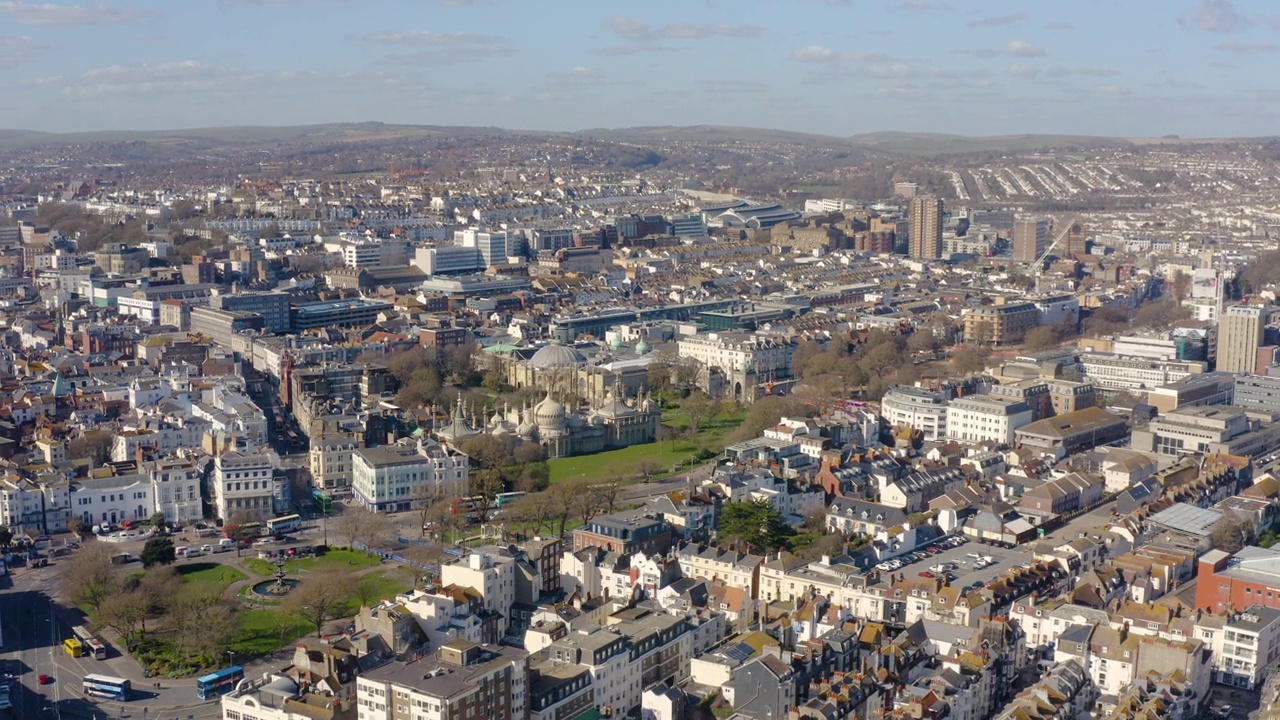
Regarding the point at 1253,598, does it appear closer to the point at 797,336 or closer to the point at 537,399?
the point at 537,399

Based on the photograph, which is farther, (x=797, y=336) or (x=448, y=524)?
(x=797, y=336)

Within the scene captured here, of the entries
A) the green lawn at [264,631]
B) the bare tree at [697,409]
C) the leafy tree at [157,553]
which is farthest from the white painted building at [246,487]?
the bare tree at [697,409]

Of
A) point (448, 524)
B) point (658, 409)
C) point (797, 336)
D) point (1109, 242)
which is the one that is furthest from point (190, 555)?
point (1109, 242)

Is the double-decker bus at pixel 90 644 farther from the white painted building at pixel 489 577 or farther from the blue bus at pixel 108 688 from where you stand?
the white painted building at pixel 489 577

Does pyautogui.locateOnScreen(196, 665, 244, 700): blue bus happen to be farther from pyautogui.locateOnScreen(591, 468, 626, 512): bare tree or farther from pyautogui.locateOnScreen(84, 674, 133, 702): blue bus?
pyautogui.locateOnScreen(591, 468, 626, 512): bare tree

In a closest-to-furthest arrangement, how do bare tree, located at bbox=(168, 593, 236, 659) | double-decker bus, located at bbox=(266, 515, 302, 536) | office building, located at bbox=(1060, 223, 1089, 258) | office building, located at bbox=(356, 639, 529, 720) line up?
office building, located at bbox=(356, 639, 529, 720), bare tree, located at bbox=(168, 593, 236, 659), double-decker bus, located at bbox=(266, 515, 302, 536), office building, located at bbox=(1060, 223, 1089, 258)

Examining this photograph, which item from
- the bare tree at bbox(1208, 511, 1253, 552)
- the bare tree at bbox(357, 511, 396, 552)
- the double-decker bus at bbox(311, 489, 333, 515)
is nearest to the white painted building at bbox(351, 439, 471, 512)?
the double-decker bus at bbox(311, 489, 333, 515)
